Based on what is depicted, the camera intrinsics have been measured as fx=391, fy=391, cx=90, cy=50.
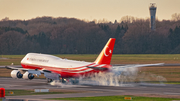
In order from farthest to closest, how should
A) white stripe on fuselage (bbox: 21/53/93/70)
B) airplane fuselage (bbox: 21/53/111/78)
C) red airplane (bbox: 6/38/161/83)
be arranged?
white stripe on fuselage (bbox: 21/53/93/70) → airplane fuselage (bbox: 21/53/111/78) → red airplane (bbox: 6/38/161/83)

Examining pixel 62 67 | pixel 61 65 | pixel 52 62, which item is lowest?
pixel 62 67

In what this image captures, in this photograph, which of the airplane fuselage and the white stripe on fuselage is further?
the white stripe on fuselage

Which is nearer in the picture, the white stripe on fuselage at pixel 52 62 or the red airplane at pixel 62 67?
the red airplane at pixel 62 67

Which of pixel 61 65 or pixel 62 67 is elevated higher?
pixel 61 65

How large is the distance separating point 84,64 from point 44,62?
8419 mm

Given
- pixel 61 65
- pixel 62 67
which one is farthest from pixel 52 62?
pixel 62 67

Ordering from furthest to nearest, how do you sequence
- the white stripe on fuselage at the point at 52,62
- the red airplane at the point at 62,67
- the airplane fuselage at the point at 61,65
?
1. the white stripe on fuselage at the point at 52,62
2. the airplane fuselage at the point at 61,65
3. the red airplane at the point at 62,67

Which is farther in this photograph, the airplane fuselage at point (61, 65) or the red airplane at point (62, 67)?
the airplane fuselage at point (61, 65)

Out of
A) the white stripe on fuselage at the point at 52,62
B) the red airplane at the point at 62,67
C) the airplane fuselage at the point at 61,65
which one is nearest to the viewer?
the red airplane at the point at 62,67

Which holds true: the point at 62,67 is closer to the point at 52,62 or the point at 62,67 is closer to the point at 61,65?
the point at 61,65

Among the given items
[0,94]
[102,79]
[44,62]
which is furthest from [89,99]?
[44,62]

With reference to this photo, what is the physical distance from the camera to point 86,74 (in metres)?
58.8

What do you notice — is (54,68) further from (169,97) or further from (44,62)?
(169,97)

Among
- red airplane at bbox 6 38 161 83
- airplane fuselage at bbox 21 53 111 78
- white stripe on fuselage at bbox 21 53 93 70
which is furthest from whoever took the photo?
white stripe on fuselage at bbox 21 53 93 70
